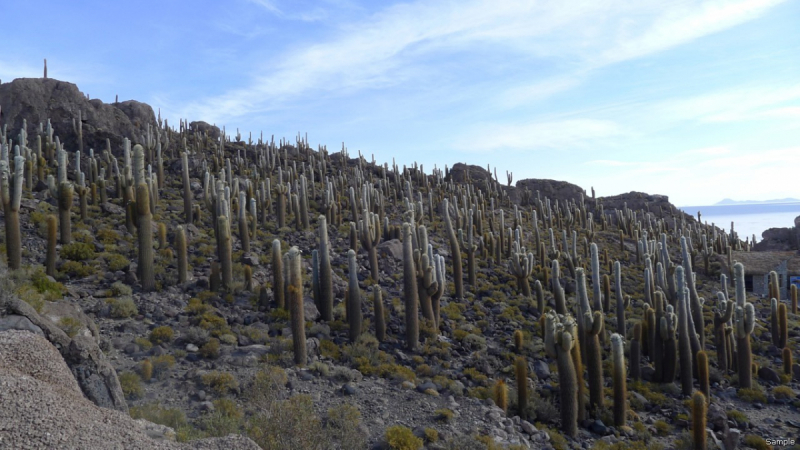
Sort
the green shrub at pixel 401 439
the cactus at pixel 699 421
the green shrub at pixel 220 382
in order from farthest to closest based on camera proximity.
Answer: the cactus at pixel 699 421, the green shrub at pixel 220 382, the green shrub at pixel 401 439

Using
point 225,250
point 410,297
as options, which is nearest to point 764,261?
point 410,297

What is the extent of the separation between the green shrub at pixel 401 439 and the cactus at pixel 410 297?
16.0 feet

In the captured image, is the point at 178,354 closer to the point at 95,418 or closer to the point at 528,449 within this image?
the point at 95,418

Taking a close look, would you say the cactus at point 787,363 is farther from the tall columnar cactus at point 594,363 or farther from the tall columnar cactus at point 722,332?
the tall columnar cactus at point 594,363

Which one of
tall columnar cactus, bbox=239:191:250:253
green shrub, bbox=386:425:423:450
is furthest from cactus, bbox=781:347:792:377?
tall columnar cactus, bbox=239:191:250:253

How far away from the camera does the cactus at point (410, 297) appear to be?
1358cm

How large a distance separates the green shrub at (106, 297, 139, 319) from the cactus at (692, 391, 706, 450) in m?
12.3

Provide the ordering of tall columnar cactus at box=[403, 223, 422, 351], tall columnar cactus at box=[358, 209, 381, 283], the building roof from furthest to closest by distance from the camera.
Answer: the building roof → tall columnar cactus at box=[358, 209, 381, 283] → tall columnar cactus at box=[403, 223, 422, 351]

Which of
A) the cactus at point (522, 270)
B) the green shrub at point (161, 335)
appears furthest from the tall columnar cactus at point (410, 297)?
the cactus at point (522, 270)

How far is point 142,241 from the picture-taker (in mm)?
14102

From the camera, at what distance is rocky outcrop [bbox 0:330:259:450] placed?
450 cm

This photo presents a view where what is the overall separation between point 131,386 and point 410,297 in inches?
272

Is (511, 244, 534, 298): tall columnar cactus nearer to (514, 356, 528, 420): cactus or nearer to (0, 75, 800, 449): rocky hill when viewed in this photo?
(0, 75, 800, 449): rocky hill

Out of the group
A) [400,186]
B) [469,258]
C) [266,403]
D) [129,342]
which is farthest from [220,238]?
[400,186]
